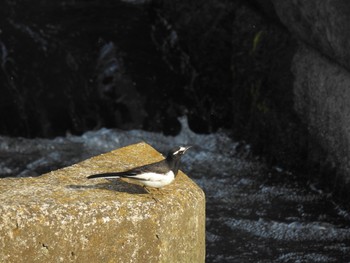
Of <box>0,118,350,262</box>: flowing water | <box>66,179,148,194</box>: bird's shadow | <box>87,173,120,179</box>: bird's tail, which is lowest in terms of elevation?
<box>0,118,350,262</box>: flowing water

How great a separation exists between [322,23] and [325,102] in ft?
2.46

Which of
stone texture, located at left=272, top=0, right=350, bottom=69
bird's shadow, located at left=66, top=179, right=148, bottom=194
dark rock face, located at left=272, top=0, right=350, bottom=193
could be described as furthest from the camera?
dark rock face, located at left=272, top=0, right=350, bottom=193

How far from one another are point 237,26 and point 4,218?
5.66 meters

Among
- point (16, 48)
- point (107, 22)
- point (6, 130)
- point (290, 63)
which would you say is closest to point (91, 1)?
point (107, 22)

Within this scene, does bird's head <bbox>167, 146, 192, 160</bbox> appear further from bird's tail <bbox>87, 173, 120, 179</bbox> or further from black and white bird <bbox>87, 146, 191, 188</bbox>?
bird's tail <bbox>87, 173, 120, 179</bbox>

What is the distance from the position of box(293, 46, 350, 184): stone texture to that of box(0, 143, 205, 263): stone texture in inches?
116

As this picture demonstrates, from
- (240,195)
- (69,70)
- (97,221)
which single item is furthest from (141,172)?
(69,70)

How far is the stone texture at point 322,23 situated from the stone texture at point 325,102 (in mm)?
161

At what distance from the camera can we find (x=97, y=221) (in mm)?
5059

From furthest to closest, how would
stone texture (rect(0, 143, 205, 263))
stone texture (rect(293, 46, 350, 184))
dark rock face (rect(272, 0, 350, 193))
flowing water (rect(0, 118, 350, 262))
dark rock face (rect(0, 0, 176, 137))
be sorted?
dark rock face (rect(0, 0, 176, 137))
stone texture (rect(293, 46, 350, 184))
dark rock face (rect(272, 0, 350, 193))
flowing water (rect(0, 118, 350, 262))
stone texture (rect(0, 143, 205, 263))

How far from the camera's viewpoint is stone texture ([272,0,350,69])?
25.7 feet

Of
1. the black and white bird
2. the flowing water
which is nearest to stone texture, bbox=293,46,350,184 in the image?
Answer: the flowing water

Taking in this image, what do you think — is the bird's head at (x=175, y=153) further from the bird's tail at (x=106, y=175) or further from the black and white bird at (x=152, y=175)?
the bird's tail at (x=106, y=175)

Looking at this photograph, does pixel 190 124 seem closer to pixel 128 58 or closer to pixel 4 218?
pixel 128 58
